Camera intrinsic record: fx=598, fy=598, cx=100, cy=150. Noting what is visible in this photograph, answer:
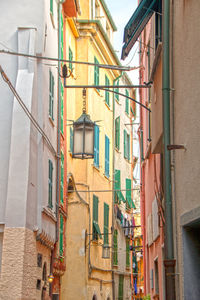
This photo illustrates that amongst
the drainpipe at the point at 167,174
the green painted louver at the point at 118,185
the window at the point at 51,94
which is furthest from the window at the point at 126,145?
the drainpipe at the point at 167,174

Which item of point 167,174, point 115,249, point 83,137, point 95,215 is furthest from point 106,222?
point 167,174

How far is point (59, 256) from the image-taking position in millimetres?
19797

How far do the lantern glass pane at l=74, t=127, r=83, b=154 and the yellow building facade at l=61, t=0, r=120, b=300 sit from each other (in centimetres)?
804

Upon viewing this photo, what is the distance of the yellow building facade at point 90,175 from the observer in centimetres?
2311

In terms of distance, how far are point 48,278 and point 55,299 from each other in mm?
2785

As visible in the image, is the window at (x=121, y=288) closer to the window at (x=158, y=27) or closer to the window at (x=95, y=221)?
the window at (x=95, y=221)

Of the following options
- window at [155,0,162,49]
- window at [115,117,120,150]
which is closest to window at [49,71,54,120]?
window at [155,0,162,49]

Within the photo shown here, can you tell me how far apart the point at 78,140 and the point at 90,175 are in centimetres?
1204

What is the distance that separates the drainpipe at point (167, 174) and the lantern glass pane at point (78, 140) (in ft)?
16.2

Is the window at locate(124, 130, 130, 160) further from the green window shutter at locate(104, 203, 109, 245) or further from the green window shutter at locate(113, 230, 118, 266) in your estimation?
the green window shutter at locate(104, 203, 109, 245)

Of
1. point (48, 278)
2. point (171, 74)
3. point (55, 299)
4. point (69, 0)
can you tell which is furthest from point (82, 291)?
point (171, 74)

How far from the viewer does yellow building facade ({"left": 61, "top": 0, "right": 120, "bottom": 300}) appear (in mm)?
23109

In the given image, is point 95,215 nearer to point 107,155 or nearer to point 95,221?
point 95,221

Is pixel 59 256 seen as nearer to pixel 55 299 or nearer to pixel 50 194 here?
pixel 55 299
